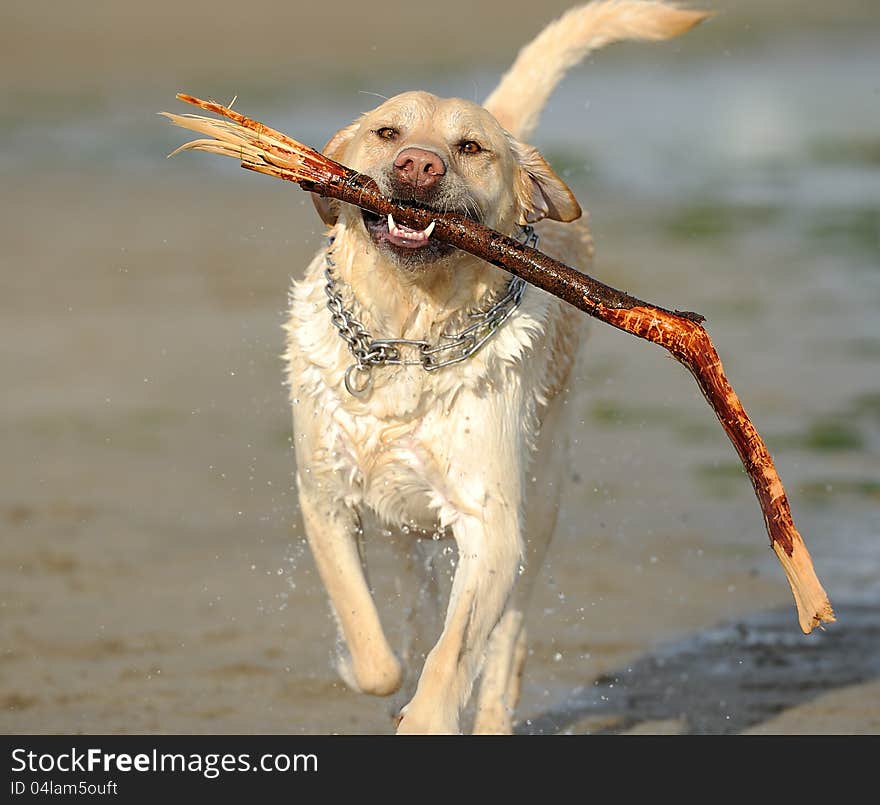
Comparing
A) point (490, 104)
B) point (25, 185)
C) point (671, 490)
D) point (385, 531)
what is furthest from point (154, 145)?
point (385, 531)

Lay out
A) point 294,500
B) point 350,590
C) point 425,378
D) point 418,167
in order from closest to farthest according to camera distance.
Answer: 1. point 418,167
2. point 425,378
3. point 350,590
4. point 294,500

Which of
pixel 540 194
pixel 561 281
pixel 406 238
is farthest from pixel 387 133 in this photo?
pixel 561 281

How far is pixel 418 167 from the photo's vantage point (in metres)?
4.68

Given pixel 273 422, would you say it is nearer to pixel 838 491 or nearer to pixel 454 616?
pixel 838 491

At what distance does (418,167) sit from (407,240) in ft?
0.69

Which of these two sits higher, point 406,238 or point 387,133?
point 387,133

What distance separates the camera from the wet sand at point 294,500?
19.8 ft

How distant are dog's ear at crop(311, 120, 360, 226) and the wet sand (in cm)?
144

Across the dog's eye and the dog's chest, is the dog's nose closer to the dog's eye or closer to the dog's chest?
the dog's eye

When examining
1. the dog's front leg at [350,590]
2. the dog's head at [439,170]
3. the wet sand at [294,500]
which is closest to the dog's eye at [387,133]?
the dog's head at [439,170]

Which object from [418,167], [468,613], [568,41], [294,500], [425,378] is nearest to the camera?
[418,167]

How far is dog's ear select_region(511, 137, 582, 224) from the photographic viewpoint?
16.9 feet

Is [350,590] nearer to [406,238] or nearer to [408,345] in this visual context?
[408,345]

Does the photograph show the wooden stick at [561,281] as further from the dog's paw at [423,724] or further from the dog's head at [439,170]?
the dog's paw at [423,724]
